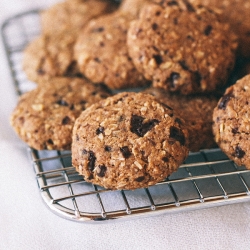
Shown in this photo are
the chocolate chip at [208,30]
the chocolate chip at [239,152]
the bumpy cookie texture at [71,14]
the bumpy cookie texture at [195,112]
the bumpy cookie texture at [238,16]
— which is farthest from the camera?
the bumpy cookie texture at [71,14]

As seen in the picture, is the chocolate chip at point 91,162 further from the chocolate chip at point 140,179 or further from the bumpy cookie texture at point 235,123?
the bumpy cookie texture at point 235,123

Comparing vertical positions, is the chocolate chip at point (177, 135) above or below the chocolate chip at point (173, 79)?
below

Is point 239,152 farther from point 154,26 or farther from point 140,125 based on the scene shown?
point 154,26

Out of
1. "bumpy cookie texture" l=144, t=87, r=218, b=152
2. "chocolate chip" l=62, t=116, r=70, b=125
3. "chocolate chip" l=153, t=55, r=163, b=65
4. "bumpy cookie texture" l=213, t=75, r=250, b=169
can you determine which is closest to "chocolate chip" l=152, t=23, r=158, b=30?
"chocolate chip" l=153, t=55, r=163, b=65

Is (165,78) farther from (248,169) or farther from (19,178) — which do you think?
(19,178)

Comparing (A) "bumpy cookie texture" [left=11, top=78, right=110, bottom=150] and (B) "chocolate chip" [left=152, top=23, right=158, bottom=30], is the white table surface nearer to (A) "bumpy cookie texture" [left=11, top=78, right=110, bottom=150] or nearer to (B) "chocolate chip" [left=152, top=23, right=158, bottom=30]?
(A) "bumpy cookie texture" [left=11, top=78, right=110, bottom=150]

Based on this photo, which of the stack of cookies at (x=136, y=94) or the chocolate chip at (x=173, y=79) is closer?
the stack of cookies at (x=136, y=94)

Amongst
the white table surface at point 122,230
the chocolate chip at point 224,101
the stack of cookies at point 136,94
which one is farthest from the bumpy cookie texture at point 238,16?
the white table surface at point 122,230
